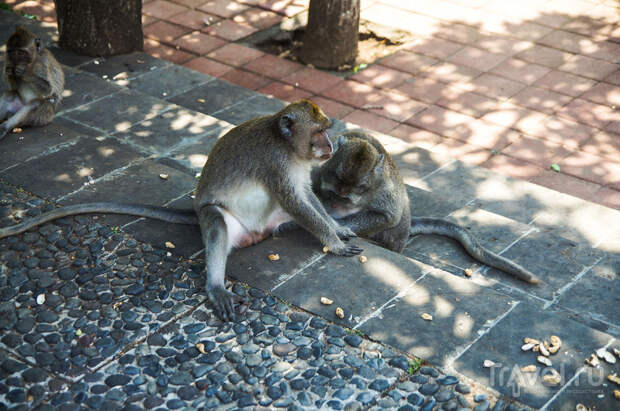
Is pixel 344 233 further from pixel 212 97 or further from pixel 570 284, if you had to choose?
pixel 212 97

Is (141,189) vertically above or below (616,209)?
above

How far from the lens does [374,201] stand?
5504mm

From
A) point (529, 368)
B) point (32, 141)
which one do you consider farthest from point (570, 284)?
point (32, 141)

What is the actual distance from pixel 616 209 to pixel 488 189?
122 centimetres

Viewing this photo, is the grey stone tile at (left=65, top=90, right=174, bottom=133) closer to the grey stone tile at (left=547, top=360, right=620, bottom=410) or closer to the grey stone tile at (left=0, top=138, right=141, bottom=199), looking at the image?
the grey stone tile at (left=0, top=138, right=141, bottom=199)

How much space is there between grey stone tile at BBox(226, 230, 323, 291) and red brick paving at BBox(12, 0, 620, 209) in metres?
3.08

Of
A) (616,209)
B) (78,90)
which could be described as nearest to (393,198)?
(616,209)

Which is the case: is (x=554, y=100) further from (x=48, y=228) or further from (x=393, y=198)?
(x=48, y=228)

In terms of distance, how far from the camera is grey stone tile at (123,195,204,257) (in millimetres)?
4973

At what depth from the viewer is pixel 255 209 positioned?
16.4 ft

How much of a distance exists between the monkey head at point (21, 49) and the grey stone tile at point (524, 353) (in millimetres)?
4535

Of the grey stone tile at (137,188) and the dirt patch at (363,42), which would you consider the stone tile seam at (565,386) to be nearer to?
the grey stone tile at (137,188)

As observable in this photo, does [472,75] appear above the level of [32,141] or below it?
below

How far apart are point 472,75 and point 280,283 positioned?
520 cm
